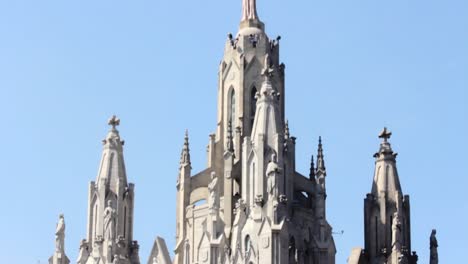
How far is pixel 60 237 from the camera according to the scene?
7756 centimetres

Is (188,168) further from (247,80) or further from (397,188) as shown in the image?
(397,188)

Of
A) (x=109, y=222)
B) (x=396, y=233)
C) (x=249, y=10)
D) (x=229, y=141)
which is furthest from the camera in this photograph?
(x=249, y=10)

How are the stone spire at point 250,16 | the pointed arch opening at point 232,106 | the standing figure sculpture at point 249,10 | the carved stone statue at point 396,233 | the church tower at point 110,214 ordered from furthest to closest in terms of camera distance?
the standing figure sculpture at point 249,10
the stone spire at point 250,16
the pointed arch opening at point 232,106
the carved stone statue at point 396,233
the church tower at point 110,214

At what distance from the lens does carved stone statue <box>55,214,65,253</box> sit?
7744cm

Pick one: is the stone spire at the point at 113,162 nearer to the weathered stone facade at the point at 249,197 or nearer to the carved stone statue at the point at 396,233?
the weathered stone facade at the point at 249,197

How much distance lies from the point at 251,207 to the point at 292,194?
3235mm

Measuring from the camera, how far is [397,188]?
76500 millimetres

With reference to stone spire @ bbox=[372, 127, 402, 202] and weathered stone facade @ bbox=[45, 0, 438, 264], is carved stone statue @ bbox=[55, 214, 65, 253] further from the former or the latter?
stone spire @ bbox=[372, 127, 402, 202]

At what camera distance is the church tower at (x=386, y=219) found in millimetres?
75000

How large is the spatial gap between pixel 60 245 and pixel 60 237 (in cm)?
39

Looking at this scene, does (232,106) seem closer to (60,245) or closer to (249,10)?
(249,10)

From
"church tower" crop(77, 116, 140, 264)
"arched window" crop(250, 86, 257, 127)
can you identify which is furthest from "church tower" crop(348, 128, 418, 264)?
"church tower" crop(77, 116, 140, 264)

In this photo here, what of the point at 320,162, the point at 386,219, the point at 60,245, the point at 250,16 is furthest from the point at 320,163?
the point at 60,245

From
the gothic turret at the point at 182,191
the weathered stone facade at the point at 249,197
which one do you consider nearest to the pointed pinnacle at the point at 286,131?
the weathered stone facade at the point at 249,197
